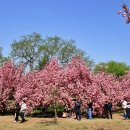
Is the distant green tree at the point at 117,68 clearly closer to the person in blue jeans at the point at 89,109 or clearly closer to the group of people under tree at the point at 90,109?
the group of people under tree at the point at 90,109

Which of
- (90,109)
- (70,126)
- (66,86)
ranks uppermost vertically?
(66,86)

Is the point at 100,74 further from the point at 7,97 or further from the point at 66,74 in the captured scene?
the point at 7,97

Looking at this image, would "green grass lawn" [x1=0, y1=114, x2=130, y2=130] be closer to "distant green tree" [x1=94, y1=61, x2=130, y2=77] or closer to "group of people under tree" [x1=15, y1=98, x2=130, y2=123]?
"group of people under tree" [x1=15, y1=98, x2=130, y2=123]

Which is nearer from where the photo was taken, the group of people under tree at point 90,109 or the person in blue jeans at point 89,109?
the group of people under tree at point 90,109

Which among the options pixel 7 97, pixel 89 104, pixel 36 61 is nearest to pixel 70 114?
pixel 89 104

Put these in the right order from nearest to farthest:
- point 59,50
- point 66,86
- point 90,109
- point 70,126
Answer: point 70,126 < point 90,109 < point 66,86 < point 59,50

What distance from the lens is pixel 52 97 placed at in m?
29.5

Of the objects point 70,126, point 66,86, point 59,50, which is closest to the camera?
point 70,126

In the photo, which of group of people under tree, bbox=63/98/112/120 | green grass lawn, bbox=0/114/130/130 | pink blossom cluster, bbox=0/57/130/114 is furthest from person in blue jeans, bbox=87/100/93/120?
green grass lawn, bbox=0/114/130/130

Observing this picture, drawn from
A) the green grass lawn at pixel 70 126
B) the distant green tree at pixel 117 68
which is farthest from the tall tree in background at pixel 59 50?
the green grass lawn at pixel 70 126

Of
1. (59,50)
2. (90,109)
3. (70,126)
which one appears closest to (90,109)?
(90,109)

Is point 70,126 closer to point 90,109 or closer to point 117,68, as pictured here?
point 90,109

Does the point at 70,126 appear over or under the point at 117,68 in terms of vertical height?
under

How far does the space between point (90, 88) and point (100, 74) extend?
4.66 metres
